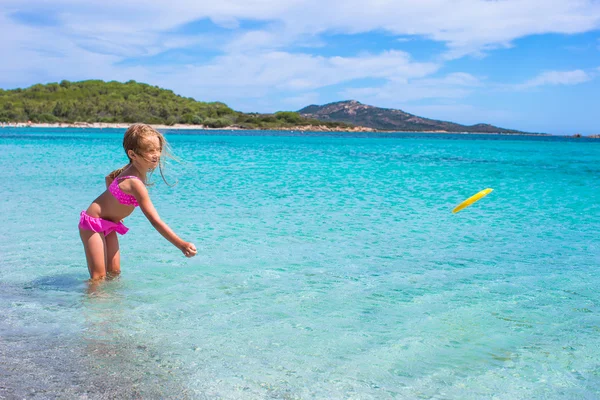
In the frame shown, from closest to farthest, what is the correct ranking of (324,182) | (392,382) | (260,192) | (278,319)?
(392,382)
(278,319)
(260,192)
(324,182)

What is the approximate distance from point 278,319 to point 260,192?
10058 millimetres

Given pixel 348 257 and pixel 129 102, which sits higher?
pixel 129 102

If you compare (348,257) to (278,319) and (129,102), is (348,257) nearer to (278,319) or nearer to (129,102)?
(278,319)

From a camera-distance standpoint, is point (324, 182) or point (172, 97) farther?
point (172, 97)

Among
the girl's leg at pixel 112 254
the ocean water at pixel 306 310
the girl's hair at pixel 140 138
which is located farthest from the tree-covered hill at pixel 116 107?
the girl's hair at pixel 140 138

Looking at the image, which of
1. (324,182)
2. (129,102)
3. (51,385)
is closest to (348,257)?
(51,385)

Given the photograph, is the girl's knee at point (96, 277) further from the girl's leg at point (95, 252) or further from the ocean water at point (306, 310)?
the ocean water at point (306, 310)

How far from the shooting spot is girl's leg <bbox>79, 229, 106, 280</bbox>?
17.6ft

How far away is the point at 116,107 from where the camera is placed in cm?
14925

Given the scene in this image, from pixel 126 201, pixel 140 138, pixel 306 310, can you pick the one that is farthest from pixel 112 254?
pixel 306 310

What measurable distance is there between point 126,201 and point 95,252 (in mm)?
702

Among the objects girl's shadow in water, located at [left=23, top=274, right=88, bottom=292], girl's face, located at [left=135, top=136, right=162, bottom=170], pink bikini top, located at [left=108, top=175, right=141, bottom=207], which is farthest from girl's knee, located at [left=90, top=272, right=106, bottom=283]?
girl's face, located at [left=135, top=136, right=162, bottom=170]

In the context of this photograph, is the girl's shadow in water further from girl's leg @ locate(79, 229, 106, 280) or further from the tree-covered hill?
the tree-covered hill

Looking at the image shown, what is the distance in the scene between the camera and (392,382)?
370 centimetres
